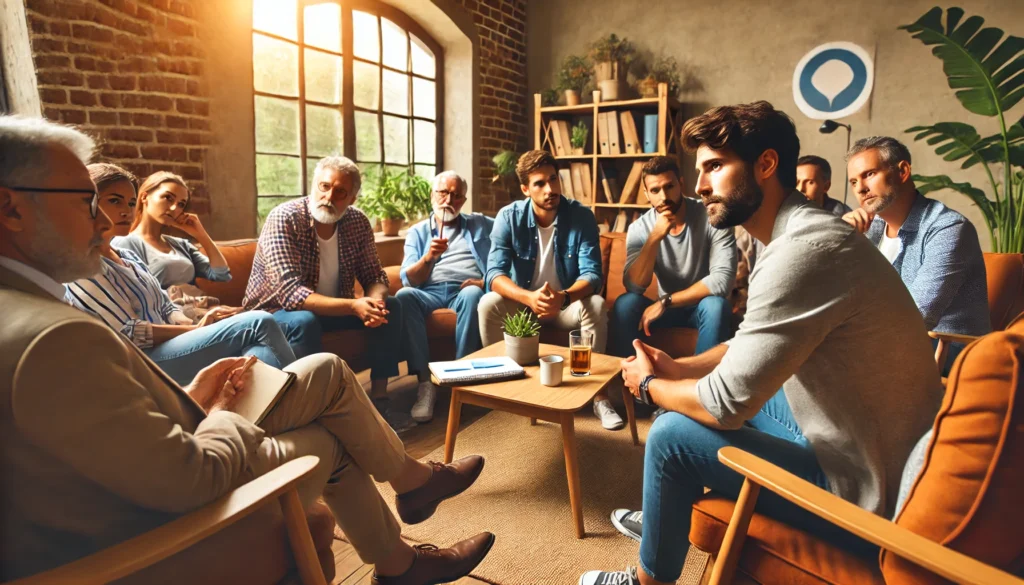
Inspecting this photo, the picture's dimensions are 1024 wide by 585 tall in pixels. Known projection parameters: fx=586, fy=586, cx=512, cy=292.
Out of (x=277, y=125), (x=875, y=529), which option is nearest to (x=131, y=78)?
(x=277, y=125)

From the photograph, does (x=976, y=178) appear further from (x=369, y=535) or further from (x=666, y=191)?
(x=369, y=535)

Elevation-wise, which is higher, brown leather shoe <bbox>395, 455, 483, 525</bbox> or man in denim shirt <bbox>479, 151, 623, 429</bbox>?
man in denim shirt <bbox>479, 151, 623, 429</bbox>

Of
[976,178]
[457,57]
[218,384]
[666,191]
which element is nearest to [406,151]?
[457,57]

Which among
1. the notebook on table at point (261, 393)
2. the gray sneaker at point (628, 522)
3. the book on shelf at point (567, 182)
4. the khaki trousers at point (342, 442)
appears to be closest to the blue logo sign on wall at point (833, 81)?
the book on shelf at point (567, 182)

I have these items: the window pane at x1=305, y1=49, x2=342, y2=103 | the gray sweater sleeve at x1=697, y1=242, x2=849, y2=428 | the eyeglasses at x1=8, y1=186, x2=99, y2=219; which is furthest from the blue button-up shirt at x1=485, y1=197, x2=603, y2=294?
the eyeglasses at x1=8, y1=186, x2=99, y2=219

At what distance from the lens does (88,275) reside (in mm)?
1041

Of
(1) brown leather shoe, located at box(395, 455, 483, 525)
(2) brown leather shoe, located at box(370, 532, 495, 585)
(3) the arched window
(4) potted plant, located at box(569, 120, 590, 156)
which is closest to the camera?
(2) brown leather shoe, located at box(370, 532, 495, 585)

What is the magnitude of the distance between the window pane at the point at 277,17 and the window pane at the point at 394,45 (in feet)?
2.63

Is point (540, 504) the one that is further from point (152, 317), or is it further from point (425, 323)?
point (152, 317)

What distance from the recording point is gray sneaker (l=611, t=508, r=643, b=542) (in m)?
1.70

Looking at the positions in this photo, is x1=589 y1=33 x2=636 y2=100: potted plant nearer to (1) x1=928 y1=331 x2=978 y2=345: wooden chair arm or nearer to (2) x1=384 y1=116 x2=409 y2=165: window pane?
(2) x1=384 y1=116 x2=409 y2=165: window pane

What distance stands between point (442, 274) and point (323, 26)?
6.95 feet

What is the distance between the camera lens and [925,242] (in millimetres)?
2094

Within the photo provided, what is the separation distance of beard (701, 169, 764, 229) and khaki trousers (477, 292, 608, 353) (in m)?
1.49
